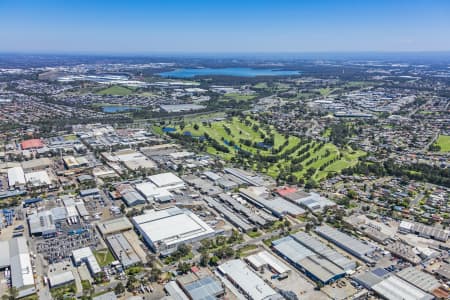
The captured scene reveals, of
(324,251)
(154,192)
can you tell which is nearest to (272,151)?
(154,192)

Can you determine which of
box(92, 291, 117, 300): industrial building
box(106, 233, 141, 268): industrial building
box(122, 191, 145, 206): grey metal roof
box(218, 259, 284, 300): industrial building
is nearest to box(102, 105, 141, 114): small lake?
box(122, 191, 145, 206): grey metal roof

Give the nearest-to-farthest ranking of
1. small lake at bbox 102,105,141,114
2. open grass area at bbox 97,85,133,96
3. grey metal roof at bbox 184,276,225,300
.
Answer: grey metal roof at bbox 184,276,225,300 < small lake at bbox 102,105,141,114 < open grass area at bbox 97,85,133,96

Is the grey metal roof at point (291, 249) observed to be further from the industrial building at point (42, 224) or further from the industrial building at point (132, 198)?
the industrial building at point (42, 224)

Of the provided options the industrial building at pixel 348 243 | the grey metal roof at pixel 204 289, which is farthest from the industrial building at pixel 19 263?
the industrial building at pixel 348 243

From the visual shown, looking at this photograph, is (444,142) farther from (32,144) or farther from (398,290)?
(32,144)

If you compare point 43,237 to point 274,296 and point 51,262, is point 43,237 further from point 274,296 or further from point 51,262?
point 274,296

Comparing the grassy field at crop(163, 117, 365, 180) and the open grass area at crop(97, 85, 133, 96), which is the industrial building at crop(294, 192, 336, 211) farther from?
the open grass area at crop(97, 85, 133, 96)

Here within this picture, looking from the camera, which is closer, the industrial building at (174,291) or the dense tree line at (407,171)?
the industrial building at (174,291)
